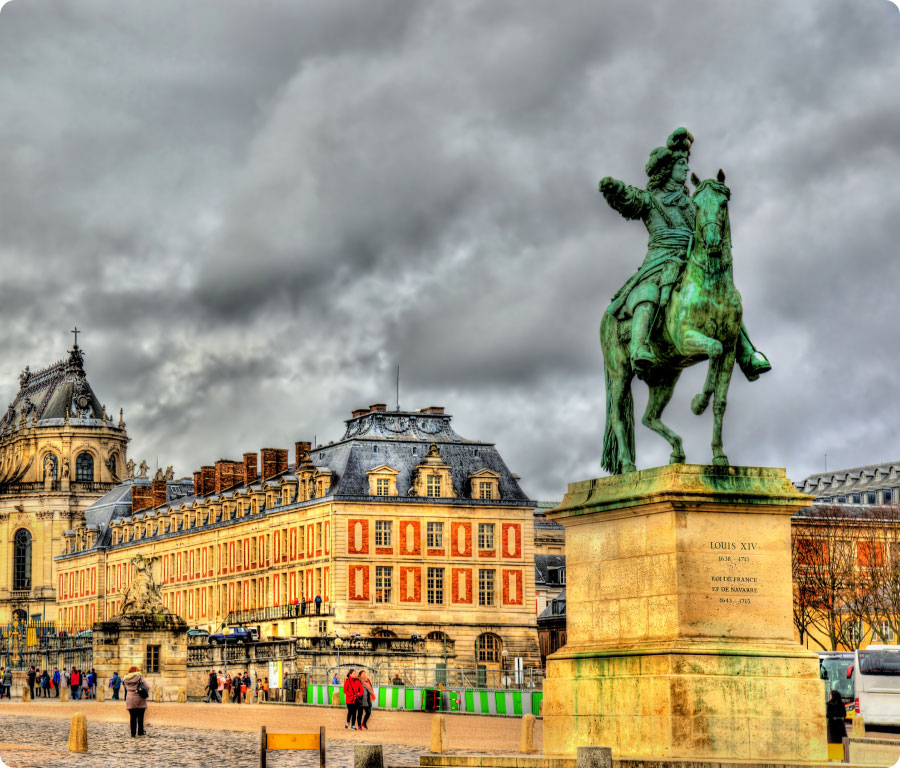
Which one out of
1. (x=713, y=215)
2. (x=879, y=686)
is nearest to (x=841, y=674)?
(x=879, y=686)

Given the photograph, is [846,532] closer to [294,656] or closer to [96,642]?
[294,656]

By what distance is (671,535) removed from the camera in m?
19.7

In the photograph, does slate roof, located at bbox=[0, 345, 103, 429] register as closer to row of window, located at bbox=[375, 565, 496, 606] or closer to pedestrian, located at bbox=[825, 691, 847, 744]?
row of window, located at bbox=[375, 565, 496, 606]

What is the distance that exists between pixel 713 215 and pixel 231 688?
60.1 metres

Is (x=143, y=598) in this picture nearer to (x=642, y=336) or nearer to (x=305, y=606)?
(x=305, y=606)

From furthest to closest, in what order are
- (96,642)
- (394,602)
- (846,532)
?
(394,602) → (846,532) → (96,642)

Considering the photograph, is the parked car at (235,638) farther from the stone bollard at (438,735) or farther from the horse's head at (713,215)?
the horse's head at (713,215)

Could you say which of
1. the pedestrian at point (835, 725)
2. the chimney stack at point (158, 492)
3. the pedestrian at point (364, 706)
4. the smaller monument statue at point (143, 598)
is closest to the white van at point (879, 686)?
the pedestrian at point (364, 706)

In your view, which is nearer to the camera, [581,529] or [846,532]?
[581,529]

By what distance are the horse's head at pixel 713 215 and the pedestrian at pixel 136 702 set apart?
2095 cm

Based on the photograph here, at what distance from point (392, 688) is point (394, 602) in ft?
94.4

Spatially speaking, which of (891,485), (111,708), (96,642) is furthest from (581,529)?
(891,485)

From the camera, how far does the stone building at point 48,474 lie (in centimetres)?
15162

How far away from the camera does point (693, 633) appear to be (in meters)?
19.5
